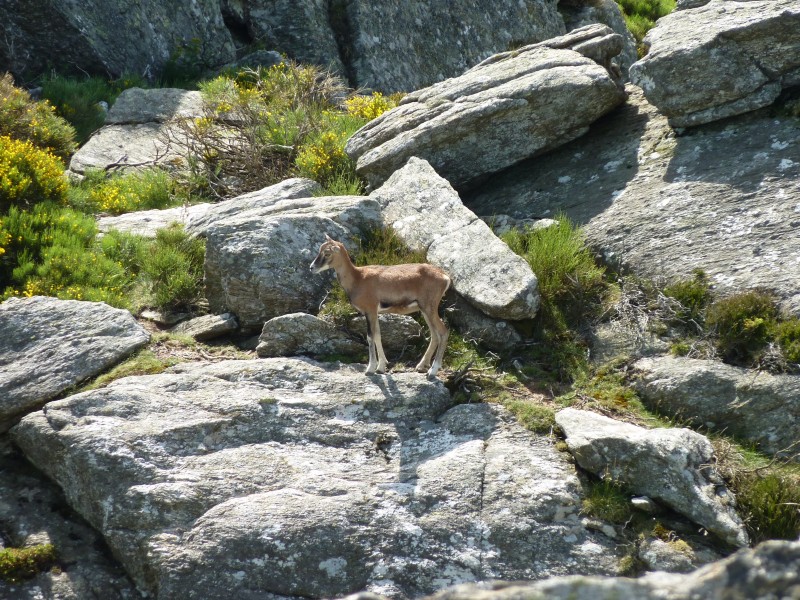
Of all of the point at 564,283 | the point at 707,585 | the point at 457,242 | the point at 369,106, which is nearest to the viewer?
the point at 707,585

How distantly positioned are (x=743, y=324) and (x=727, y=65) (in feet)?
13.6

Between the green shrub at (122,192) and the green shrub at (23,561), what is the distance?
7445mm

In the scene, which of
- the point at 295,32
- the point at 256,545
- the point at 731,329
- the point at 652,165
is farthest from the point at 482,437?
the point at 295,32

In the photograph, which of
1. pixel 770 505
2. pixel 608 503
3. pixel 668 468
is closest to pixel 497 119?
pixel 668 468

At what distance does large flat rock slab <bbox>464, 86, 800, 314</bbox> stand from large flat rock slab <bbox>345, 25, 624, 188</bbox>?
45cm

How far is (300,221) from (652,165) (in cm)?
497

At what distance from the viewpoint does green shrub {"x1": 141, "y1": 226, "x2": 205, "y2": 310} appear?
11.4 m

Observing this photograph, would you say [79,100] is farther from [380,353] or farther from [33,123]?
[380,353]

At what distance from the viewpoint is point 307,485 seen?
7.83 meters

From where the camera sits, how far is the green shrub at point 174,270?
1140cm

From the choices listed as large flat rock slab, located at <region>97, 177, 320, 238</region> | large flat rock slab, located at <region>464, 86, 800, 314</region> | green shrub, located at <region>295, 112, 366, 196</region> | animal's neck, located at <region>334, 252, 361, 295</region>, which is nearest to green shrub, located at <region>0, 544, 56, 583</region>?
animal's neck, located at <region>334, 252, 361, 295</region>

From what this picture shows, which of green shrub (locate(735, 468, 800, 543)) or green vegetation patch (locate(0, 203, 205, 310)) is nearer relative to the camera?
green shrub (locate(735, 468, 800, 543))

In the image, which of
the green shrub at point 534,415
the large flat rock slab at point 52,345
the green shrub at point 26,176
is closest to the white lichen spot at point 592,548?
the green shrub at point 534,415

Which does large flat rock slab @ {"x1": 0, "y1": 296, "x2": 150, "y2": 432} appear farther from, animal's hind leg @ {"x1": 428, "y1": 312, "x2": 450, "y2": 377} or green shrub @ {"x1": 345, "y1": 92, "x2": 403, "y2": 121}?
green shrub @ {"x1": 345, "y1": 92, "x2": 403, "y2": 121}
